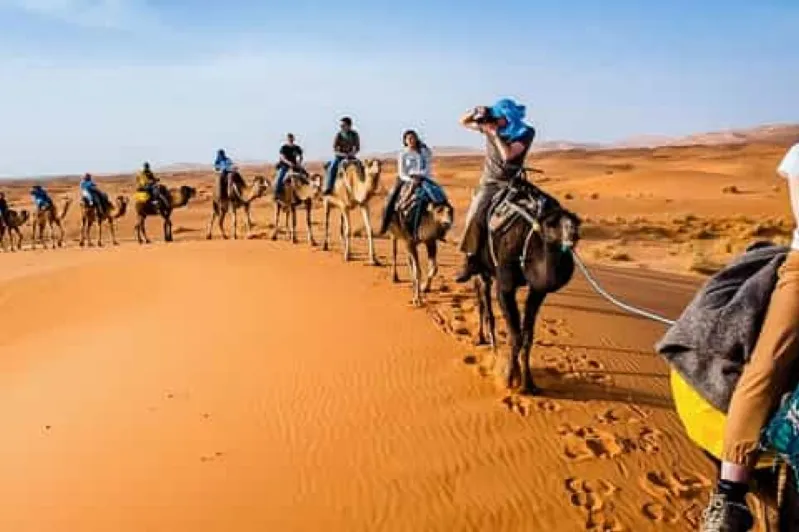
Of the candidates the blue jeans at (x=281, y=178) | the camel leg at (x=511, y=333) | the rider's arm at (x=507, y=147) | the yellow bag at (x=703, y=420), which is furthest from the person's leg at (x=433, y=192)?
the blue jeans at (x=281, y=178)

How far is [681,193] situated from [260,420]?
41788 mm

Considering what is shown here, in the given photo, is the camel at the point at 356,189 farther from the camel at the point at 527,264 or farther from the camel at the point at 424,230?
the camel at the point at 527,264

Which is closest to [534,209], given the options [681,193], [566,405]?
[566,405]

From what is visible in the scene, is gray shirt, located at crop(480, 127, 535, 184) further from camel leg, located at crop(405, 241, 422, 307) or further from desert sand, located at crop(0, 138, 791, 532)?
camel leg, located at crop(405, 241, 422, 307)

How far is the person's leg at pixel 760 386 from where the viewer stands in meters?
4.13

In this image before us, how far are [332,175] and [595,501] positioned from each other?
41.7 feet

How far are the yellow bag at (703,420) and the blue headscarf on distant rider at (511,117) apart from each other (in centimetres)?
459

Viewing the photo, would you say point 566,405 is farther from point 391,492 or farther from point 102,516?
point 102,516

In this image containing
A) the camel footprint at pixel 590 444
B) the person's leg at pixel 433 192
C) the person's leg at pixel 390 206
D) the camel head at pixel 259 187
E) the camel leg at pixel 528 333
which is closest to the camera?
the camel footprint at pixel 590 444

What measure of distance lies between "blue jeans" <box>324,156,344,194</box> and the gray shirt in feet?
31.3

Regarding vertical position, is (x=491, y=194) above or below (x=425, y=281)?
above

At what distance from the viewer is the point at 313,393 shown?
33.1 ft

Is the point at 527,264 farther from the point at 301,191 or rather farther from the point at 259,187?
the point at 259,187

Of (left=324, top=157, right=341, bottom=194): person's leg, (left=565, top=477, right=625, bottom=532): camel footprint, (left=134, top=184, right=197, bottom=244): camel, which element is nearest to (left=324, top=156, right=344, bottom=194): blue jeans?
(left=324, top=157, right=341, bottom=194): person's leg
